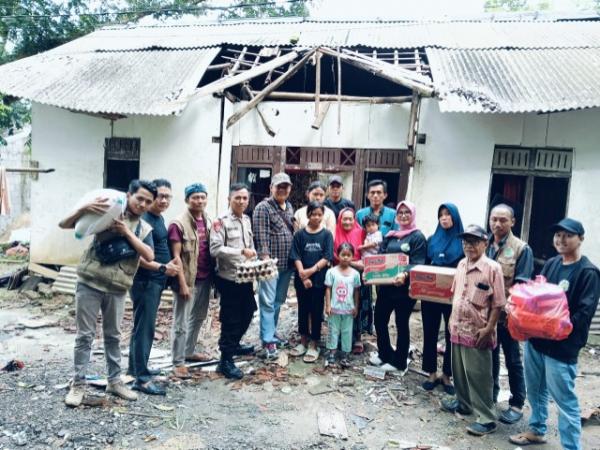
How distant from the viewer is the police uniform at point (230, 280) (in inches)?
165

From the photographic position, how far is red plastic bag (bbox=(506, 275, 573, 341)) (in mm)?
2996

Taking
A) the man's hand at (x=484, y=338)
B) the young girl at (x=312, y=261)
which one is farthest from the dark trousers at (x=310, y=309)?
the man's hand at (x=484, y=338)

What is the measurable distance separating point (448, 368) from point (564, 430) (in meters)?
1.27

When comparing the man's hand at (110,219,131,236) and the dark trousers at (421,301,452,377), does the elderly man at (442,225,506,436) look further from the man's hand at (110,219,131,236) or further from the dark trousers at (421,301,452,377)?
the man's hand at (110,219,131,236)

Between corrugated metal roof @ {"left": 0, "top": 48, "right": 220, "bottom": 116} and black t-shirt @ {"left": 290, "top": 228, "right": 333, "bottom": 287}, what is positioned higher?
corrugated metal roof @ {"left": 0, "top": 48, "right": 220, "bottom": 116}

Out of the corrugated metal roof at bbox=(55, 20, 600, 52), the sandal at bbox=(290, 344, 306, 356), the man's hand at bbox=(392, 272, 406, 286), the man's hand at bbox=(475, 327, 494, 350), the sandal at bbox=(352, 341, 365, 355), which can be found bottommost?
the sandal at bbox=(290, 344, 306, 356)

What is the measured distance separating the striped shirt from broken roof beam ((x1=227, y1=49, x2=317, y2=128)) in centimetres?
472

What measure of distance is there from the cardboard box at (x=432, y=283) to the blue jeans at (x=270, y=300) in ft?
4.64

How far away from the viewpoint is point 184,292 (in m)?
4.07

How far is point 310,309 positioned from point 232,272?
114cm

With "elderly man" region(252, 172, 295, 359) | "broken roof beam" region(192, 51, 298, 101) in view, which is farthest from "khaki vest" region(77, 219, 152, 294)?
"broken roof beam" region(192, 51, 298, 101)

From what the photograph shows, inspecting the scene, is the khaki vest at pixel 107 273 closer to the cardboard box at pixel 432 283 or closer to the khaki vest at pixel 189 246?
the khaki vest at pixel 189 246

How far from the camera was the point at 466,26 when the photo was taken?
9898 mm

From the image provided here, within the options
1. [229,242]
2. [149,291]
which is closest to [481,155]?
[229,242]
